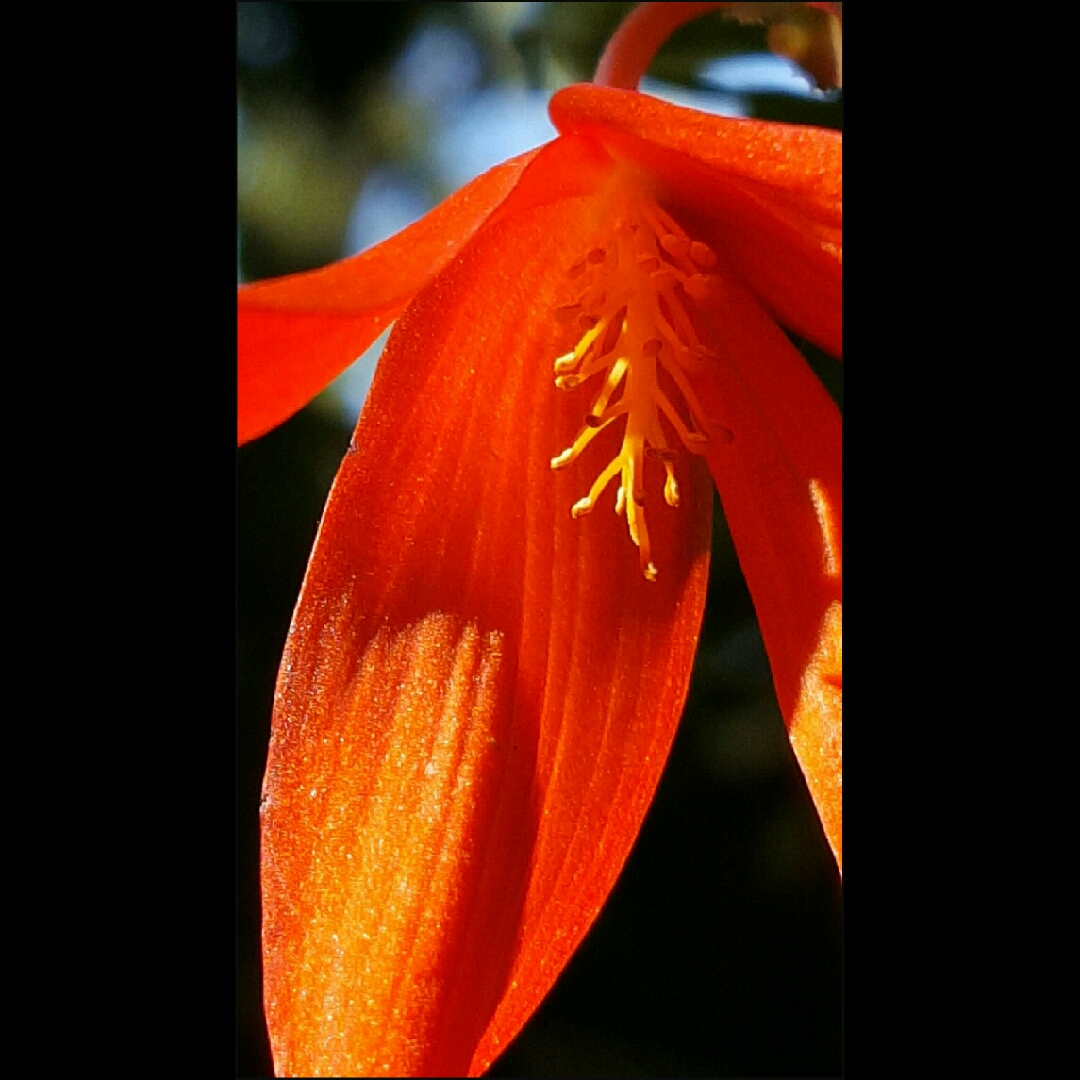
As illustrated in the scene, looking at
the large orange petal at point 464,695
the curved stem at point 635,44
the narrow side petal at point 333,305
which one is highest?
the curved stem at point 635,44

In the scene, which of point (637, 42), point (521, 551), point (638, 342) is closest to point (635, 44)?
point (637, 42)

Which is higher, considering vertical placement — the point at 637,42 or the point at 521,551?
the point at 637,42

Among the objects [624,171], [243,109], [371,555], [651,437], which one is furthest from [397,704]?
[243,109]

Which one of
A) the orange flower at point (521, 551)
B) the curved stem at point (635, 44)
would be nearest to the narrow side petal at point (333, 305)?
the orange flower at point (521, 551)

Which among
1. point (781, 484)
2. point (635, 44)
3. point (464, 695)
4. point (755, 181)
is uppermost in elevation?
point (635, 44)

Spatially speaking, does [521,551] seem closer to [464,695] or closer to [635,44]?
[464,695]

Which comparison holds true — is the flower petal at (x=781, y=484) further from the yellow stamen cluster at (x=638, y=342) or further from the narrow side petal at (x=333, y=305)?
the narrow side petal at (x=333, y=305)

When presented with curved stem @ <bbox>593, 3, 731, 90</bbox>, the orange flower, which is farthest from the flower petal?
curved stem @ <bbox>593, 3, 731, 90</bbox>

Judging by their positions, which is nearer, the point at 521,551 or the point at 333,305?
the point at 333,305
